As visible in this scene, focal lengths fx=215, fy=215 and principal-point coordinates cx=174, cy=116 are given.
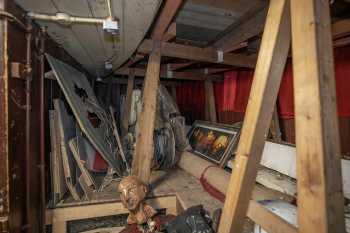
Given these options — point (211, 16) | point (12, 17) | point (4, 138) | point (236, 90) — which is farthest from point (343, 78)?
point (4, 138)

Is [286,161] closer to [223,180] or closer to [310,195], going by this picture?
[223,180]

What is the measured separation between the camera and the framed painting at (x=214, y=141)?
3200 millimetres

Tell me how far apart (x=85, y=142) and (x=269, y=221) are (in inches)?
85.3

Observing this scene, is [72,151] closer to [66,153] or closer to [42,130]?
[66,153]

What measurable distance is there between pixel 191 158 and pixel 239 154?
89.0 inches

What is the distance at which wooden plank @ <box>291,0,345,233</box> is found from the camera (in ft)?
2.41

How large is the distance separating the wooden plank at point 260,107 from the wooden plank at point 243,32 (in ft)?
3.07

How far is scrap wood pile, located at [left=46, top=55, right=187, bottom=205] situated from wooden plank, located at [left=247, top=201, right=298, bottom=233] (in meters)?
1.60

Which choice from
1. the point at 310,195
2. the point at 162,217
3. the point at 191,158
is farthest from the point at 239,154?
the point at 191,158

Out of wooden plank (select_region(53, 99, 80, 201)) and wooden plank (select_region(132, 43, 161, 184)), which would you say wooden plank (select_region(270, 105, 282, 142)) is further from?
wooden plank (select_region(53, 99, 80, 201))

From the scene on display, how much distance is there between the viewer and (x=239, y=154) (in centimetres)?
107

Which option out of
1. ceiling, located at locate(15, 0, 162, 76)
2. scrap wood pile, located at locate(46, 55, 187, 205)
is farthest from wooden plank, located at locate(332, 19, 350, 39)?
scrap wood pile, located at locate(46, 55, 187, 205)

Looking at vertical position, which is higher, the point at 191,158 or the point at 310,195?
the point at 310,195

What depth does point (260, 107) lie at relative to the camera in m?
0.99
